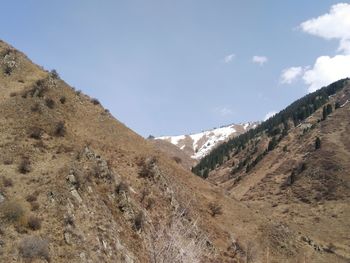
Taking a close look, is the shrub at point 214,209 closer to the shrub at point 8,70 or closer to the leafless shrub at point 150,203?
the leafless shrub at point 150,203

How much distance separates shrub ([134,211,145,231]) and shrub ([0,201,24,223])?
11.5m

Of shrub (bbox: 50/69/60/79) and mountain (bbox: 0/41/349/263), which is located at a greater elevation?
shrub (bbox: 50/69/60/79)

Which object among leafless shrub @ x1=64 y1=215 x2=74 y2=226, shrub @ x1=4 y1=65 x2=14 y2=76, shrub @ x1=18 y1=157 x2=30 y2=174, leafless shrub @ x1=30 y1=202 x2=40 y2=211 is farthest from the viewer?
shrub @ x1=4 y1=65 x2=14 y2=76

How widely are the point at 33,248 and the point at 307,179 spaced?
9459cm

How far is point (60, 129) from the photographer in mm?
44938

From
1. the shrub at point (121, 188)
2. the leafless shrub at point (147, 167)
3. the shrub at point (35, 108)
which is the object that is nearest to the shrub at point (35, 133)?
the shrub at point (35, 108)

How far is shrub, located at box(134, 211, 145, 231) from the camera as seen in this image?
3969 cm

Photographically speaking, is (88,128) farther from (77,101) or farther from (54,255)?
(54,255)

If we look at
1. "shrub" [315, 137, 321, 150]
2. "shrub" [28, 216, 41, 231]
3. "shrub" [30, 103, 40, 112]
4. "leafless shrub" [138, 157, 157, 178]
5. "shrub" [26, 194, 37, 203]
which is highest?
"shrub" [315, 137, 321, 150]

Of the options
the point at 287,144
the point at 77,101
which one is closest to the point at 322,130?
the point at 287,144

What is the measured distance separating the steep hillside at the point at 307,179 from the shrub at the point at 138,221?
28.0 meters

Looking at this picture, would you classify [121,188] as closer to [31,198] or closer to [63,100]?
[31,198]

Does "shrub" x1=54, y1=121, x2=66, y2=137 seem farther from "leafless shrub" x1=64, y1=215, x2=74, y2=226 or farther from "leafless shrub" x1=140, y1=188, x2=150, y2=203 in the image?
"leafless shrub" x1=64, y1=215, x2=74, y2=226

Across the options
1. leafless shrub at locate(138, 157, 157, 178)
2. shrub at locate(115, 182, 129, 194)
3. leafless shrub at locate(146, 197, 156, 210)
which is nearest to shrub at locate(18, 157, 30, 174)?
shrub at locate(115, 182, 129, 194)
